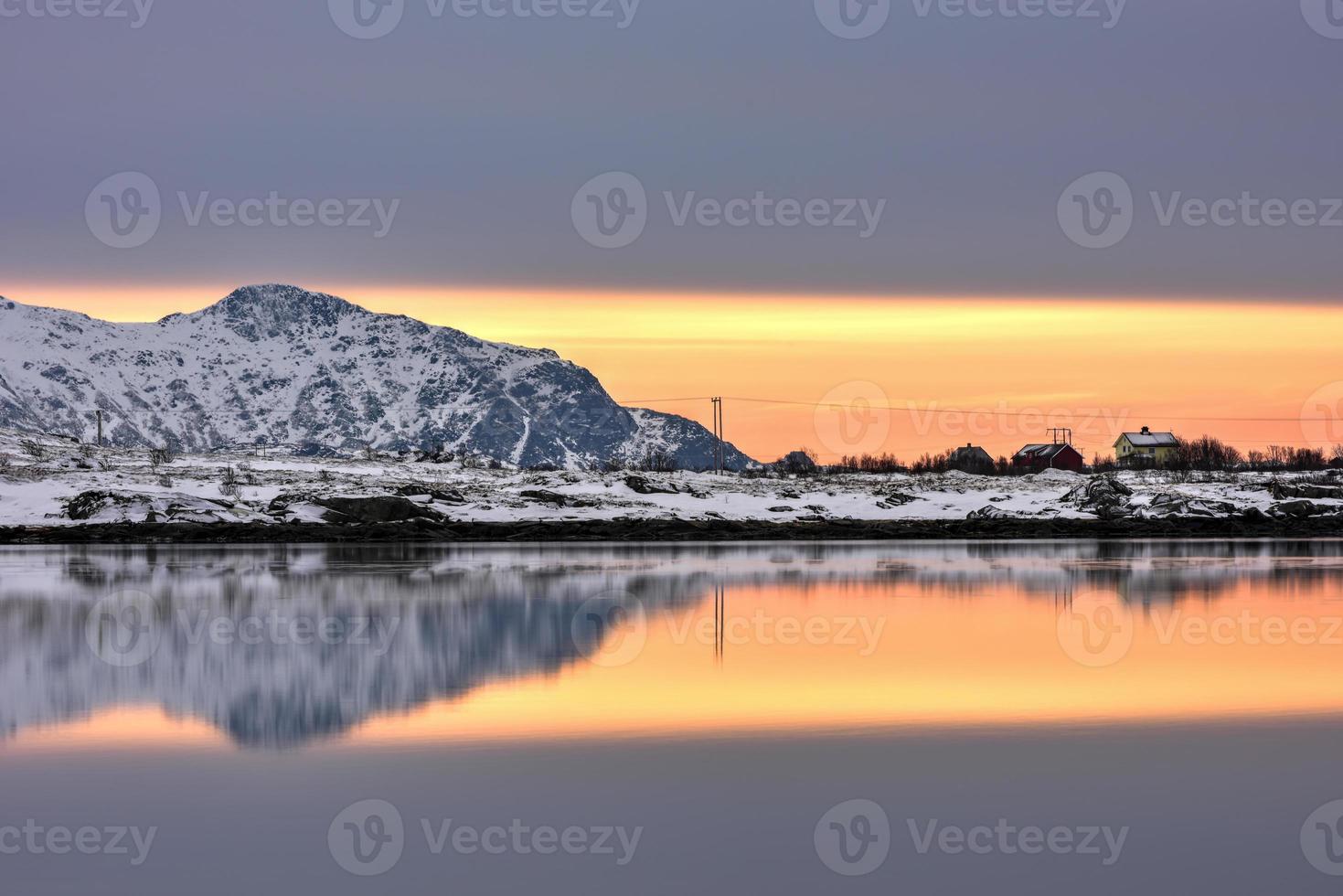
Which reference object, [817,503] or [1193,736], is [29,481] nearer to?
[817,503]

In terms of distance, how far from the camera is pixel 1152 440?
177 m

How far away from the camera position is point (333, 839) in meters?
13.4

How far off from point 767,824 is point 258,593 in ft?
80.3

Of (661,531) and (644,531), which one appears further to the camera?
(661,531)

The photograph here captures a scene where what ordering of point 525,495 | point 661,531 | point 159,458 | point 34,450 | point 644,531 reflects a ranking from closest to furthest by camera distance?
point 644,531 → point 661,531 → point 525,495 → point 34,450 → point 159,458

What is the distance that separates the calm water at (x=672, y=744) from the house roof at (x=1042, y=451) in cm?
12183

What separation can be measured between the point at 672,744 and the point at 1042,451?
14512cm

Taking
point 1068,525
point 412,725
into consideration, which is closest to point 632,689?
point 412,725

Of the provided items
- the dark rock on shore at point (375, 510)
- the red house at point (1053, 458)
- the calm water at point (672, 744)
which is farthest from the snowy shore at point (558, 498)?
the red house at point (1053, 458)

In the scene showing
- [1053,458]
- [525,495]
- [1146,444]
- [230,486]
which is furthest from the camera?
[1146,444]

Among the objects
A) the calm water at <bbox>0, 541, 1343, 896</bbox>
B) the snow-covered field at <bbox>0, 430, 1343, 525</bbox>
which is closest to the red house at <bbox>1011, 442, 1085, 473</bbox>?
the snow-covered field at <bbox>0, 430, 1343, 525</bbox>

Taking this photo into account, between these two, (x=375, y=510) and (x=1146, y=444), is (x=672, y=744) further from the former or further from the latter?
(x=1146, y=444)

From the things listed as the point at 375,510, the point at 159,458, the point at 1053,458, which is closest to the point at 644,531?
the point at 375,510

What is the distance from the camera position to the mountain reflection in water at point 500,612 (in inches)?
831
